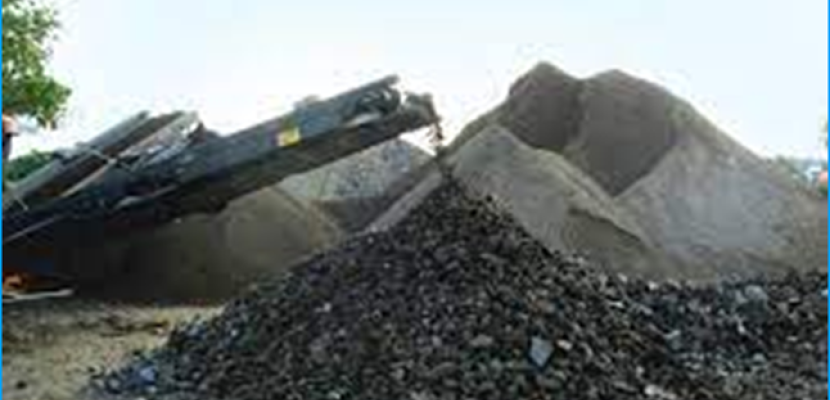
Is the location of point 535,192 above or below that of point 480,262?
below

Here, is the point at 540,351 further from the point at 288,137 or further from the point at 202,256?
the point at 202,256

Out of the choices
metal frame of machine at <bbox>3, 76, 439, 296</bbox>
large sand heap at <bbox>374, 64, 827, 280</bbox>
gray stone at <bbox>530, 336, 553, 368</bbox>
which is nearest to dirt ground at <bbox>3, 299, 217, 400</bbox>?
metal frame of machine at <bbox>3, 76, 439, 296</bbox>

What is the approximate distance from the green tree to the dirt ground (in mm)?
1494

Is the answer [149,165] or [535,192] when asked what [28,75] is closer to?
[149,165]

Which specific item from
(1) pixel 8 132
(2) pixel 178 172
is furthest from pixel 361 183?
(1) pixel 8 132

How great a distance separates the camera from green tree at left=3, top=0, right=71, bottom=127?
12.1m

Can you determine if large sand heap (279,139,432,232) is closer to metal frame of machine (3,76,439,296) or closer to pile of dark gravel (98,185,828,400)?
metal frame of machine (3,76,439,296)

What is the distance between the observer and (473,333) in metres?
7.36

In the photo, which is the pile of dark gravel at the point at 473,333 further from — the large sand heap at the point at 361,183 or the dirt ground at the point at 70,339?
the large sand heap at the point at 361,183

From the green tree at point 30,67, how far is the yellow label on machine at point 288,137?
2610 mm

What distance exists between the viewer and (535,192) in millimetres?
12672

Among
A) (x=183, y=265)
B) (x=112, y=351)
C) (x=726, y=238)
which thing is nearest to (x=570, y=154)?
(x=726, y=238)

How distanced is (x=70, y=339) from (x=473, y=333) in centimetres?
339

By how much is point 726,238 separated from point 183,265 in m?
4.09
